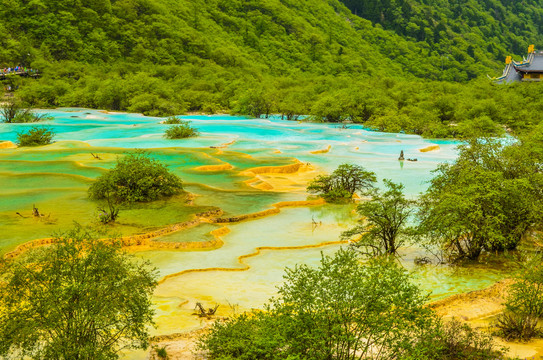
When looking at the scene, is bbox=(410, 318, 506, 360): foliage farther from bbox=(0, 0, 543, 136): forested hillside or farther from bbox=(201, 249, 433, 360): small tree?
bbox=(0, 0, 543, 136): forested hillside

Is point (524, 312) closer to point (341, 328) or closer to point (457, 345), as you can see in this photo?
point (457, 345)

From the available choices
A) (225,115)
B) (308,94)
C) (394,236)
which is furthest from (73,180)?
(308,94)

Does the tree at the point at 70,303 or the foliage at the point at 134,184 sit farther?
the foliage at the point at 134,184

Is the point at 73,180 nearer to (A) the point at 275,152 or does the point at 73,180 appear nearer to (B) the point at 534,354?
(A) the point at 275,152

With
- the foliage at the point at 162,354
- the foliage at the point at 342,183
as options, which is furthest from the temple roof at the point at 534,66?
the foliage at the point at 162,354

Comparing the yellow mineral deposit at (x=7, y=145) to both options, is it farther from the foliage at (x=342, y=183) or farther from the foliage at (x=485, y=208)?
the foliage at (x=485, y=208)

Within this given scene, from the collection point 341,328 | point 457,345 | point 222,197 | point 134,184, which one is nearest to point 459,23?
point 222,197
